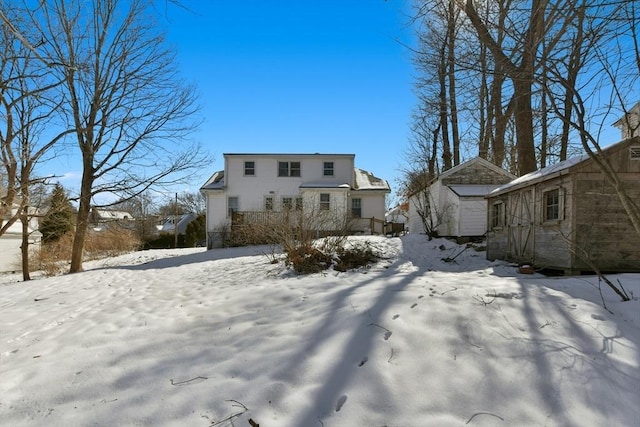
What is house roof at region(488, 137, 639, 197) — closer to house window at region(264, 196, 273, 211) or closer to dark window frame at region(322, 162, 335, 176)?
dark window frame at region(322, 162, 335, 176)

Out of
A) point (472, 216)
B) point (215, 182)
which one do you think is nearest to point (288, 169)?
point (215, 182)

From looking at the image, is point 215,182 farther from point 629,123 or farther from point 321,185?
point 629,123

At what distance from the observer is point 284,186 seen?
23000 millimetres

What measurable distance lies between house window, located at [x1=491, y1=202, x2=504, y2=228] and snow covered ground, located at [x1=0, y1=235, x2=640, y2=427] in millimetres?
7443

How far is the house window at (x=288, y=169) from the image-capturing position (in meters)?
23.1

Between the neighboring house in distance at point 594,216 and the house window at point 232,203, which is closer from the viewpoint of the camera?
the neighboring house in distance at point 594,216

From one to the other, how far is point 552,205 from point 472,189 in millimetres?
7054

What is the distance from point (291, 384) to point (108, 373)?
161cm

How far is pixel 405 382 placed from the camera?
272 centimetres

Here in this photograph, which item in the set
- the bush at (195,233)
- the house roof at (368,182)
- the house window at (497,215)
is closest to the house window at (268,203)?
the house roof at (368,182)

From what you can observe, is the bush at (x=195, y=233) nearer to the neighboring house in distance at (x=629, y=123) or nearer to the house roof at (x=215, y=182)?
the house roof at (x=215, y=182)

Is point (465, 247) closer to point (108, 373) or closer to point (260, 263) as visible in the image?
point (260, 263)

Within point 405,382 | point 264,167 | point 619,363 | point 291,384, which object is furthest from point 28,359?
point 264,167

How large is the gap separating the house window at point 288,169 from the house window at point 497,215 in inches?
504
